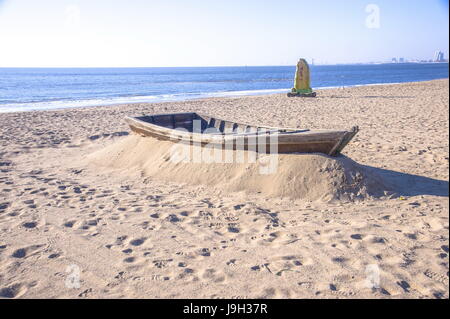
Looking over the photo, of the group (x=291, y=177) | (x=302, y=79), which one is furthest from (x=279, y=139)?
(x=302, y=79)

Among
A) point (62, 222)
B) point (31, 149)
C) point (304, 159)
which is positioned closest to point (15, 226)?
point (62, 222)

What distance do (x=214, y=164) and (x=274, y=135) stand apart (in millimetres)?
1156

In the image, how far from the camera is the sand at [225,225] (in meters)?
3.00

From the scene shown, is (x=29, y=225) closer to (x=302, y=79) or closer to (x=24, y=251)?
(x=24, y=251)

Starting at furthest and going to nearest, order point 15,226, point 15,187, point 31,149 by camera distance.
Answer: point 31,149, point 15,187, point 15,226

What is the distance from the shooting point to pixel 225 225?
4203 millimetres

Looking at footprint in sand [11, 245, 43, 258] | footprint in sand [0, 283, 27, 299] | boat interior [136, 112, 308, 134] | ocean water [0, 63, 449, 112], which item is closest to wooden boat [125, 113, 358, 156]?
boat interior [136, 112, 308, 134]

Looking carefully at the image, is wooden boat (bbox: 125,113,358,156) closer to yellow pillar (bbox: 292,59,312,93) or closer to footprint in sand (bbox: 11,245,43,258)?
footprint in sand (bbox: 11,245,43,258)

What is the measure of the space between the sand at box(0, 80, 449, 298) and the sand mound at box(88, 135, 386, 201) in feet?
0.06

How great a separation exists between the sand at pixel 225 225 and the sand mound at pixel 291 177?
0.02 meters

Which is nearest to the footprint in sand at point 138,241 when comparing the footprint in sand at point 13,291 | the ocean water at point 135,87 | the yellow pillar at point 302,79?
the footprint in sand at point 13,291

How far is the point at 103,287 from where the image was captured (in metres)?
2.99

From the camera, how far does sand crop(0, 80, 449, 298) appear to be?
9.83 ft
